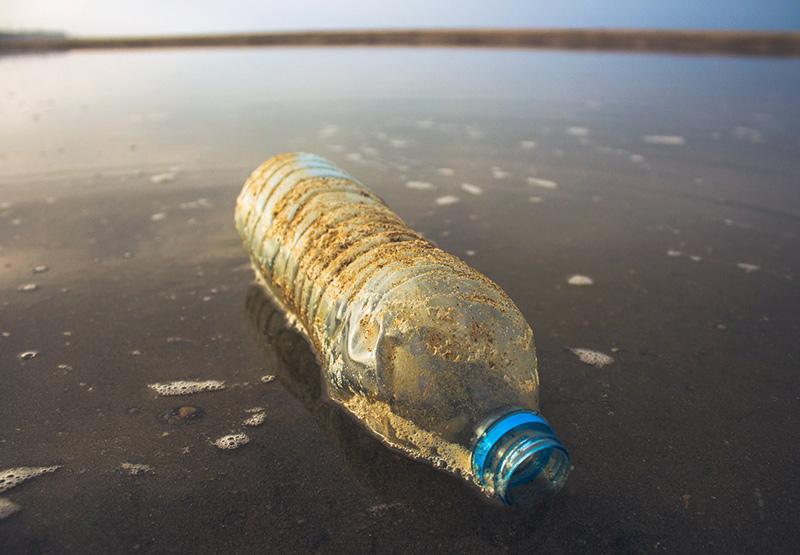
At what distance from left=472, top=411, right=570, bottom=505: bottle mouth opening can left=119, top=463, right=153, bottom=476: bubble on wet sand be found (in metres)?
0.93

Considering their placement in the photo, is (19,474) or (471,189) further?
(471,189)

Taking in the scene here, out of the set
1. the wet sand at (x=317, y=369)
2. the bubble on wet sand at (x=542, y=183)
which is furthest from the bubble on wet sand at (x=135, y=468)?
the bubble on wet sand at (x=542, y=183)

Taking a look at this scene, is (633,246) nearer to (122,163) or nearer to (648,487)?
(648,487)

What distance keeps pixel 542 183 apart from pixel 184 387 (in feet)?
10.4

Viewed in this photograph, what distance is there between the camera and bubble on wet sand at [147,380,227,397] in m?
1.91

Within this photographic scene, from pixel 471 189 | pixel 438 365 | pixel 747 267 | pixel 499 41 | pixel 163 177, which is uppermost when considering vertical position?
pixel 499 41

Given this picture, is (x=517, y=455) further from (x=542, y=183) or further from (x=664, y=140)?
(x=664, y=140)

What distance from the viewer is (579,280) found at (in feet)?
9.09

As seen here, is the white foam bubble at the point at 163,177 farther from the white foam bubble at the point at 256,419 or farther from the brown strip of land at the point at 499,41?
the brown strip of land at the point at 499,41

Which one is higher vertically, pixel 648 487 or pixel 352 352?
pixel 352 352

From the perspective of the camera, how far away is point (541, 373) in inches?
79.7

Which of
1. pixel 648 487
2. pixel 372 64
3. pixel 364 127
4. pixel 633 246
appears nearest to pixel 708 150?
pixel 633 246

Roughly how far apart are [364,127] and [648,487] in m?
5.19

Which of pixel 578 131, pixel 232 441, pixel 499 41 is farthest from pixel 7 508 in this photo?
pixel 499 41
